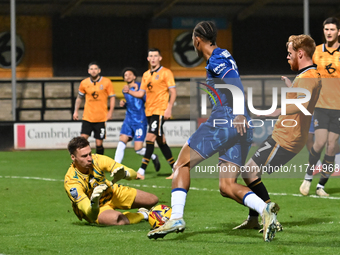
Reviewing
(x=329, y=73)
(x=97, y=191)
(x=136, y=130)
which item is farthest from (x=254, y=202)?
(x=136, y=130)

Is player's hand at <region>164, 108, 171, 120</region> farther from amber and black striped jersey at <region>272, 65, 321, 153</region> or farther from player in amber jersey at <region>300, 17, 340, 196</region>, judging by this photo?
amber and black striped jersey at <region>272, 65, 321, 153</region>

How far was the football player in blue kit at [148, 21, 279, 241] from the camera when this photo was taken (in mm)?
4676

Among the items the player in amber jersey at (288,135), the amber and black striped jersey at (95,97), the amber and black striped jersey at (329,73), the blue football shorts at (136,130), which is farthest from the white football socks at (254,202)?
the amber and black striped jersey at (95,97)

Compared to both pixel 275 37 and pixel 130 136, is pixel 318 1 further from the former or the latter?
pixel 130 136

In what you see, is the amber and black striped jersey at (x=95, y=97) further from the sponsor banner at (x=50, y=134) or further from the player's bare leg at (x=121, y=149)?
the sponsor banner at (x=50, y=134)

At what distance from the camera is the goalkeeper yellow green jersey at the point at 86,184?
5.29 m

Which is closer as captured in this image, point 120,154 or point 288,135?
point 288,135

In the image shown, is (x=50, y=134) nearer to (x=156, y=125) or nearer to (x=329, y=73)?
(x=156, y=125)

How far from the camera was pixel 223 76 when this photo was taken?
4.67 meters

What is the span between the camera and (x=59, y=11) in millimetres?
22391

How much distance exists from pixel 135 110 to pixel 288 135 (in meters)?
6.08

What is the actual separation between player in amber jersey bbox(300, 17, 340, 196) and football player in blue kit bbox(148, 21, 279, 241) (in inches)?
122

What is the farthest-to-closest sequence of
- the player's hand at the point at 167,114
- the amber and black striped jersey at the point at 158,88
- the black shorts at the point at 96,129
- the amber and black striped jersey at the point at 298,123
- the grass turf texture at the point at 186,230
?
the black shorts at the point at 96,129, the amber and black striped jersey at the point at 158,88, the player's hand at the point at 167,114, the amber and black striped jersey at the point at 298,123, the grass turf texture at the point at 186,230

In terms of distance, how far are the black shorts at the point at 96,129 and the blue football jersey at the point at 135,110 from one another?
67 cm
